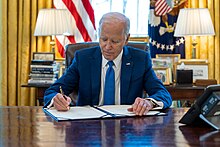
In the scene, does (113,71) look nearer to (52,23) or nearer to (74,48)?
(74,48)

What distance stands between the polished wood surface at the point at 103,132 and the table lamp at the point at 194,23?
1988 millimetres

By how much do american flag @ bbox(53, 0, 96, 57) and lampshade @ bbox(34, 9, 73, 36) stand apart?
303 millimetres

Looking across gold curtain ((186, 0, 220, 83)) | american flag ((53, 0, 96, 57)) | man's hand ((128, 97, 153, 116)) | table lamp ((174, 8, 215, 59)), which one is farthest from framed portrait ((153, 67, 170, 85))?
man's hand ((128, 97, 153, 116))

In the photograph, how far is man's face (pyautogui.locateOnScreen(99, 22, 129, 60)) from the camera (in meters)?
2.16

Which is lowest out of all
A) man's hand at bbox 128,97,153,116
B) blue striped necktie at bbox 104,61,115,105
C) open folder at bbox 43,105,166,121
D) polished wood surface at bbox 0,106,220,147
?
polished wood surface at bbox 0,106,220,147

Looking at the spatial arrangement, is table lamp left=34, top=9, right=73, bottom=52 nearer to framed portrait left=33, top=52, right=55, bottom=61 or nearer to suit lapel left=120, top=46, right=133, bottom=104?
framed portrait left=33, top=52, right=55, bottom=61

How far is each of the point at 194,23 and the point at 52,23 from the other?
1.29m

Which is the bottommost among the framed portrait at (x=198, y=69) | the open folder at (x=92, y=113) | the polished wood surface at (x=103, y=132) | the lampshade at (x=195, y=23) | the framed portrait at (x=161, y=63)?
the polished wood surface at (x=103, y=132)

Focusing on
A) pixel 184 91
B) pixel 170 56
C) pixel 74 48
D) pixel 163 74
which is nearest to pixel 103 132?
pixel 74 48

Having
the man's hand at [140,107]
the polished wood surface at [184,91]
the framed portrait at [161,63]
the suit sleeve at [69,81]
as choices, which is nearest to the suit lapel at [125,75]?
the suit sleeve at [69,81]

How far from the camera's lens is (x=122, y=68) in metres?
2.29

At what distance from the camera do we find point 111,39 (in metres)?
2.19

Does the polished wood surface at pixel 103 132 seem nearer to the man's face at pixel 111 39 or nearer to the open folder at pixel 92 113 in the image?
the open folder at pixel 92 113

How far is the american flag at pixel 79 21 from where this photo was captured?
397 cm
